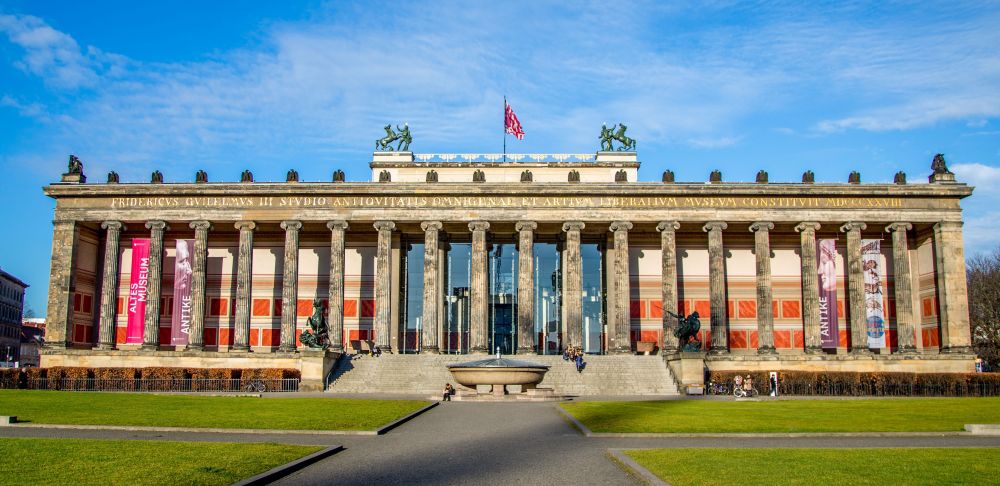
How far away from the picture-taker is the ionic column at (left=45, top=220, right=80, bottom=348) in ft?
190

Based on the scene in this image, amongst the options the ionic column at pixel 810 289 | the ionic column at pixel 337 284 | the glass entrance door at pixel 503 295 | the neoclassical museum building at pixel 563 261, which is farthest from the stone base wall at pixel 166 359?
the ionic column at pixel 810 289

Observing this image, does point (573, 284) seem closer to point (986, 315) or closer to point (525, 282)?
point (525, 282)

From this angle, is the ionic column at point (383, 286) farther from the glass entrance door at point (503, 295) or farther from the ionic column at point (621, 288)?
the ionic column at point (621, 288)

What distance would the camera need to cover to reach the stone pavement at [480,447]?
15.6 m

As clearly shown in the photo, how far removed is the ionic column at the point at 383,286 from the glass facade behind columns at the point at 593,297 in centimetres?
1421

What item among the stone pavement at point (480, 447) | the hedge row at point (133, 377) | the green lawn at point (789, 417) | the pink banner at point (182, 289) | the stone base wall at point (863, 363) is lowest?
the stone pavement at point (480, 447)

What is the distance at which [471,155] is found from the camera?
67250mm

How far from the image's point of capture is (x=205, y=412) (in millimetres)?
28250

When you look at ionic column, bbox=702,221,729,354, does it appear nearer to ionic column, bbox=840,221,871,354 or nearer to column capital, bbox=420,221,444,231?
ionic column, bbox=840,221,871,354

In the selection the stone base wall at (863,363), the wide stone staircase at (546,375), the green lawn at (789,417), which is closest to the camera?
the green lawn at (789,417)

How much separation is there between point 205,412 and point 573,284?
33532 millimetres

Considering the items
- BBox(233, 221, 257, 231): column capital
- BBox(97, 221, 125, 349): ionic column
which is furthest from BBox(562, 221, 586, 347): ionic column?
BBox(97, 221, 125, 349): ionic column

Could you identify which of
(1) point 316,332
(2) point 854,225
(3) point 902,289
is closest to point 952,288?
(3) point 902,289

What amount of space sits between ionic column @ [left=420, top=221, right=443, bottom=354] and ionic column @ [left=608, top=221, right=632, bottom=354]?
1147cm
